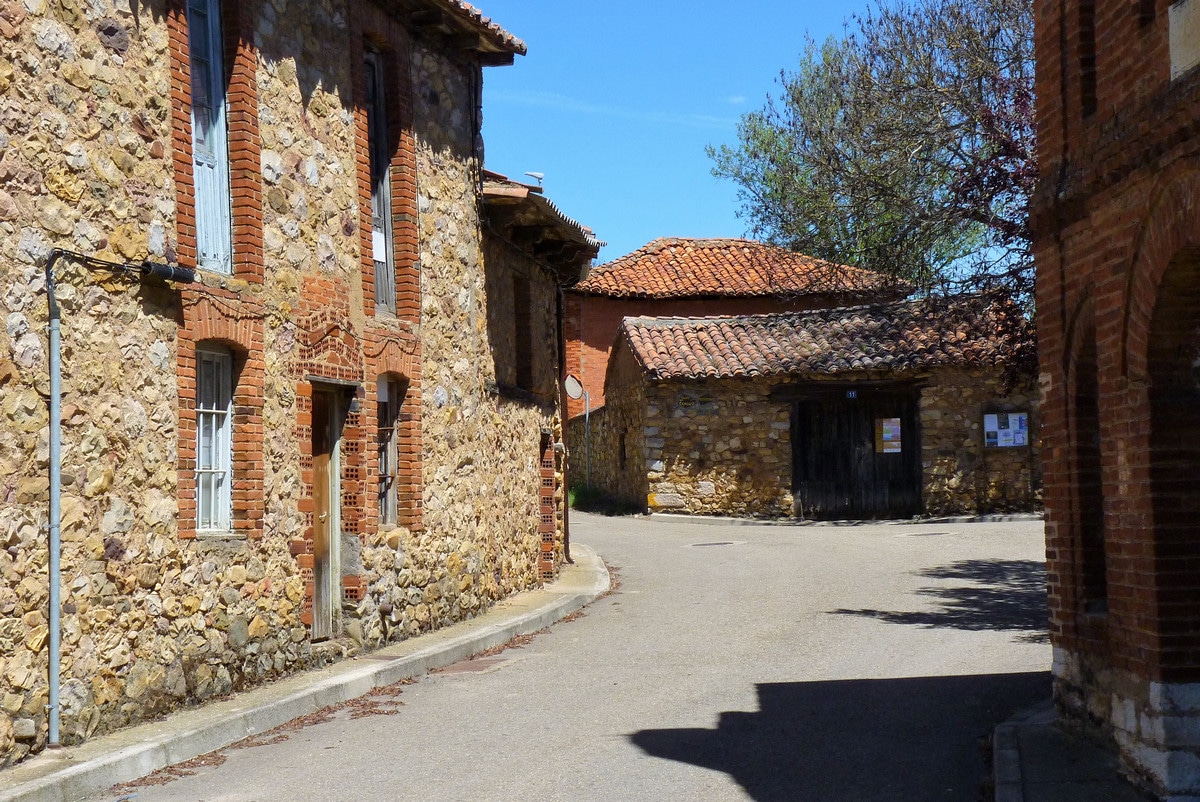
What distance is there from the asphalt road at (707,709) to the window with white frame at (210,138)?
3.75m

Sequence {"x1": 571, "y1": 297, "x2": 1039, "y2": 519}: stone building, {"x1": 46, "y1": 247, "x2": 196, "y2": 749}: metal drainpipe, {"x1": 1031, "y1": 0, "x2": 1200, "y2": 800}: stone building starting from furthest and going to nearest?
{"x1": 571, "y1": 297, "x2": 1039, "y2": 519}: stone building, {"x1": 46, "y1": 247, "x2": 196, "y2": 749}: metal drainpipe, {"x1": 1031, "y1": 0, "x2": 1200, "y2": 800}: stone building

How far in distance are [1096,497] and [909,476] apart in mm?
19110

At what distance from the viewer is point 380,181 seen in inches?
507

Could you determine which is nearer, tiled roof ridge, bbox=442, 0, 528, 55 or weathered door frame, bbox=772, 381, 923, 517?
tiled roof ridge, bbox=442, 0, 528, 55

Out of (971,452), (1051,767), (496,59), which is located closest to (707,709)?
(1051,767)

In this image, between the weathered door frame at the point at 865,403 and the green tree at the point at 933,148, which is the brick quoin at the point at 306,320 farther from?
the weathered door frame at the point at 865,403

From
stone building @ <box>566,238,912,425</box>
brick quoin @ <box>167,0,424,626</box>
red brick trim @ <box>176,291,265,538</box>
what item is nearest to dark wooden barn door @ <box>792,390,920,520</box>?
stone building @ <box>566,238,912,425</box>

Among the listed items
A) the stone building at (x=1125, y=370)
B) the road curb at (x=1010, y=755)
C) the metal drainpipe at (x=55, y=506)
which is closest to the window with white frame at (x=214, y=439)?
the metal drainpipe at (x=55, y=506)

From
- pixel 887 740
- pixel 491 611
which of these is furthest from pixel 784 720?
pixel 491 611

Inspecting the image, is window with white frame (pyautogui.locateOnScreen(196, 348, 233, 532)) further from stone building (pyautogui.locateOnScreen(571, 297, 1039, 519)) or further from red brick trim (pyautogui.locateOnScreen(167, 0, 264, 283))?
stone building (pyautogui.locateOnScreen(571, 297, 1039, 519))

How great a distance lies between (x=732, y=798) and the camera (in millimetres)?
6684

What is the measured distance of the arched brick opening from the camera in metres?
6.19

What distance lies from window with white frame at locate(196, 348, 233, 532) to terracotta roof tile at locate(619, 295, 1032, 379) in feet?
54.6

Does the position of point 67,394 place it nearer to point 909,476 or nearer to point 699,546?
point 699,546
